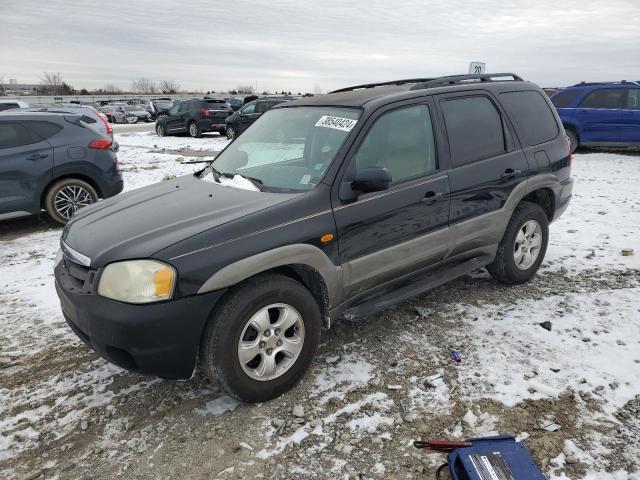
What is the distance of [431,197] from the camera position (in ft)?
11.3

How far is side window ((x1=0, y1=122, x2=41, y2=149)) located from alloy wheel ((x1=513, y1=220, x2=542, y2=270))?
6.48 meters

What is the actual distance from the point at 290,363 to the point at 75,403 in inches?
55.2

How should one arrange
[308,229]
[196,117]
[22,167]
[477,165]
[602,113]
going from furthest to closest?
[196,117] < [602,113] < [22,167] < [477,165] < [308,229]

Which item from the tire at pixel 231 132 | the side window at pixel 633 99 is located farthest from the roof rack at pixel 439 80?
Result: the tire at pixel 231 132

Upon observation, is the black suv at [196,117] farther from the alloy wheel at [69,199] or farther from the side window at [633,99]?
the side window at [633,99]

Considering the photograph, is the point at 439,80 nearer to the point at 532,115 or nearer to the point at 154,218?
the point at 532,115

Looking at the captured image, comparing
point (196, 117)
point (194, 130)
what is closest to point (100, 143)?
point (196, 117)

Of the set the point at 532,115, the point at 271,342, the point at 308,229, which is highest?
the point at 532,115

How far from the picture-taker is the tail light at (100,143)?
6.99 metres

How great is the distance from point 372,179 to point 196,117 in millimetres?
18738

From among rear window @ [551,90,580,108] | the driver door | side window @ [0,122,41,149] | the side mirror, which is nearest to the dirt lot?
the driver door

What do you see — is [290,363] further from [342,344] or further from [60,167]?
[60,167]

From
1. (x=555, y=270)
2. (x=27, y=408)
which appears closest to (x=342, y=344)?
(x=27, y=408)

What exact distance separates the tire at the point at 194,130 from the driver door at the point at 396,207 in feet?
59.5
